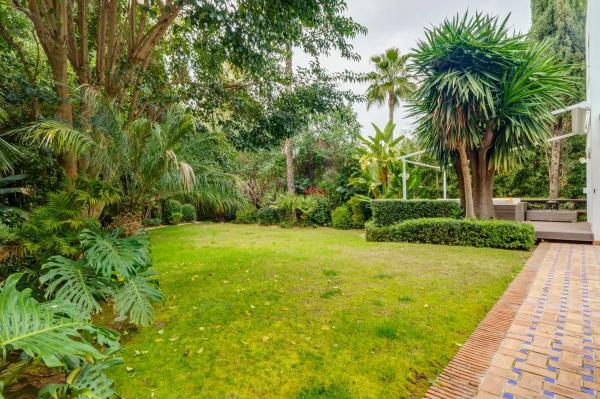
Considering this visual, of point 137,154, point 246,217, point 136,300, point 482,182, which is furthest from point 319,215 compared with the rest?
point 136,300

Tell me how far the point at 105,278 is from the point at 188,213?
576 inches

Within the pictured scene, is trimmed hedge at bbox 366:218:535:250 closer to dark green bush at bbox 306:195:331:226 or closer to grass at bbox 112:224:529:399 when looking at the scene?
grass at bbox 112:224:529:399

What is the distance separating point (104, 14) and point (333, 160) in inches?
519

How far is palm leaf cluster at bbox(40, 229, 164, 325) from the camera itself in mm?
3059

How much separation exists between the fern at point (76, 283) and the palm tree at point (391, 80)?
15825 millimetres

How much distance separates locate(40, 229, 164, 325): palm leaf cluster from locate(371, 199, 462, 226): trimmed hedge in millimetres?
8581

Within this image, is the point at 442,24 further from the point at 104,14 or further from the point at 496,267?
the point at 104,14

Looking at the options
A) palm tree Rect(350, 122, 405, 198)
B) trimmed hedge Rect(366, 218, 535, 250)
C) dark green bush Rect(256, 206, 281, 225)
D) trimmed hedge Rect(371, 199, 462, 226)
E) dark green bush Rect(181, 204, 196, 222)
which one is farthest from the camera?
dark green bush Rect(181, 204, 196, 222)

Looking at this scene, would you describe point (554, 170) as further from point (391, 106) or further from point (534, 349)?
point (534, 349)

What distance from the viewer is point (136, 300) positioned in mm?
3232

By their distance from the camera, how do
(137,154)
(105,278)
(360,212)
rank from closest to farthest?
1. (105,278)
2. (137,154)
3. (360,212)

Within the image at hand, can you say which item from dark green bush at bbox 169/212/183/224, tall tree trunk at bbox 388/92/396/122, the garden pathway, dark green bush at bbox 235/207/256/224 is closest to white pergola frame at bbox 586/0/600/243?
the garden pathway

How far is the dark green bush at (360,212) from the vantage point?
45.1 ft

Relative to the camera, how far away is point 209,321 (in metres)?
3.93
